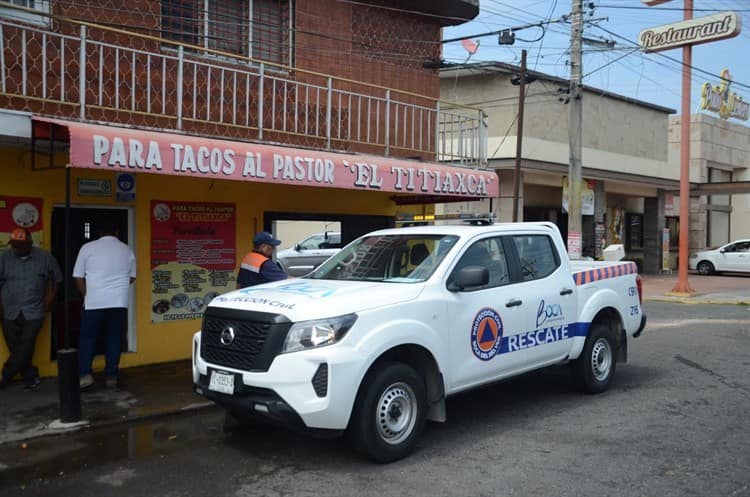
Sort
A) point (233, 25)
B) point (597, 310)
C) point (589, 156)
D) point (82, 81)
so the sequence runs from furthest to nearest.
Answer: point (589, 156) → point (233, 25) → point (597, 310) → point (82, 81)

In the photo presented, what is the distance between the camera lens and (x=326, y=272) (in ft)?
21.2

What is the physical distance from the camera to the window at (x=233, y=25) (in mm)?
9117

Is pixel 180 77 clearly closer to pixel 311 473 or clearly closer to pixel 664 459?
pixel 311 473

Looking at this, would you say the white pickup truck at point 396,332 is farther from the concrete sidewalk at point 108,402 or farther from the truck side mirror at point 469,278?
the concrete sidewalk at point 108,402

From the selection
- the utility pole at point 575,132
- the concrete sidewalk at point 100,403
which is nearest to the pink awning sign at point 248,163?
the concrete sidewalk at point 100,403

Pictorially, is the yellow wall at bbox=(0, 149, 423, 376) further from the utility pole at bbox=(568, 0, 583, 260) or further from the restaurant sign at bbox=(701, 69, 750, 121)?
the restaurant sign at bbox=(701, 69, 750, 121)

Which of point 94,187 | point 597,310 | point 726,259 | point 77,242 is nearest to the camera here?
point 597,310

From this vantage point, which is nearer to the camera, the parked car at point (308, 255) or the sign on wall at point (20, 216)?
the sign on wall at point (20, 216)

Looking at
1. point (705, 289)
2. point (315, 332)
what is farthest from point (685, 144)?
point (315, 332)

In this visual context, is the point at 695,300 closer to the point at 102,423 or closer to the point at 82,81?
the point at 102,423

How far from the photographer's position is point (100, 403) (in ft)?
22.2

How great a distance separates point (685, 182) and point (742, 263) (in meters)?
10.1

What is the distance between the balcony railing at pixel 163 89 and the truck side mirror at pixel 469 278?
3.60m

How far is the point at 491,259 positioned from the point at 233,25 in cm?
565
